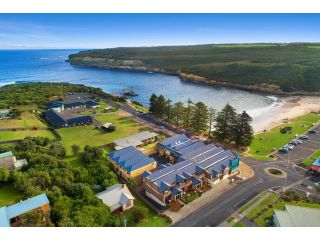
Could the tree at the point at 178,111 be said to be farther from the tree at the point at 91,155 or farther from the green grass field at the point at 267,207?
the green grass field at the point at 267,207

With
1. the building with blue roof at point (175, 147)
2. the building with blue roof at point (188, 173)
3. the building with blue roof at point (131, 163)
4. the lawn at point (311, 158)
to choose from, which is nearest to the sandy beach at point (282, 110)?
the lawn at point (311, 158)

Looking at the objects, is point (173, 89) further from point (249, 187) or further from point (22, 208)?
point (22, 208)

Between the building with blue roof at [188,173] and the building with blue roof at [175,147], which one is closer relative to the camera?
the building with blue roof at [188,173]

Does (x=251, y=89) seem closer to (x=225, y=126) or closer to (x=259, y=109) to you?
(x=259, y=109)

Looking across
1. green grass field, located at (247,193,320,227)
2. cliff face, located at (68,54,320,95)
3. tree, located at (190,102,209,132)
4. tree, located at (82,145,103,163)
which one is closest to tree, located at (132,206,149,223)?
green grass field, located at (247,193,320,227)

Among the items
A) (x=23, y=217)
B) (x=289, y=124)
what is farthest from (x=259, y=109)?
(x=23, y=217)

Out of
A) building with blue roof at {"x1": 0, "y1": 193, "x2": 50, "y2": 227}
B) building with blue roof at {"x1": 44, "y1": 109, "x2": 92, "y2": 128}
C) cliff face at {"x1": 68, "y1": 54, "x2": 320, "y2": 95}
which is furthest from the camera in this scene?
cliff face at {"x1": 68, "y1": 54, "x2": 320, "y2": 95}

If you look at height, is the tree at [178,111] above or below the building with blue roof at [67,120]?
above

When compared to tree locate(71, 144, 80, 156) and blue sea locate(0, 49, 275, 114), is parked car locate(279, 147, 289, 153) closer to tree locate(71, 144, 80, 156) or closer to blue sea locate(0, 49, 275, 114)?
blue sea locate(0, 49, 275, 114)

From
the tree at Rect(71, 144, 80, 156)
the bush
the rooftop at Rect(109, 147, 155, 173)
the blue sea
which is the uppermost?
the rooftop at Rect(109, 147, 155, 173)
